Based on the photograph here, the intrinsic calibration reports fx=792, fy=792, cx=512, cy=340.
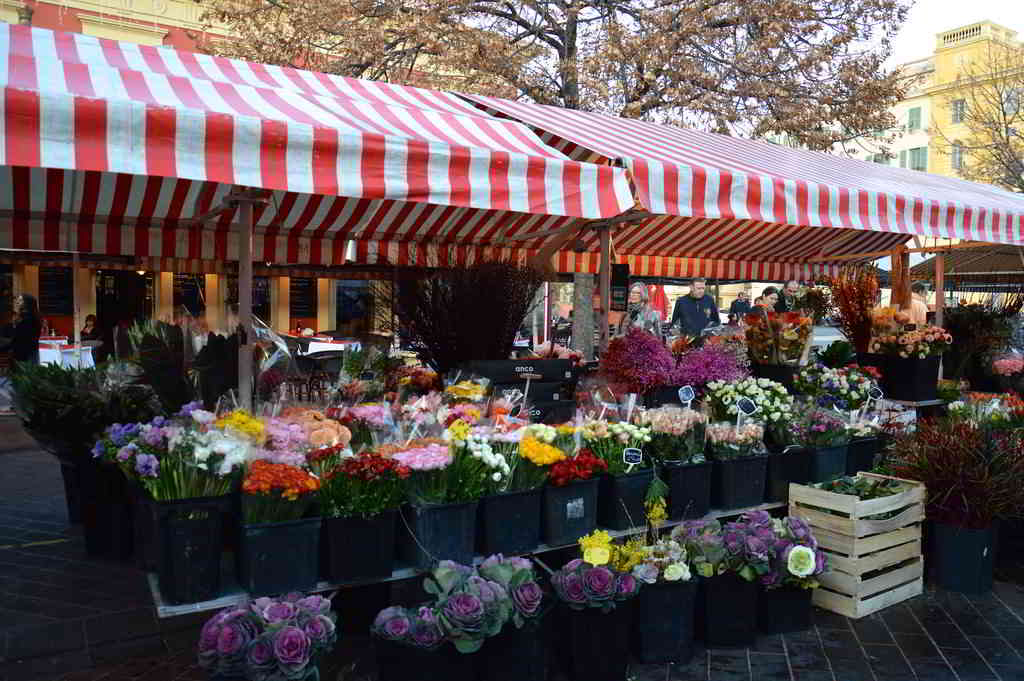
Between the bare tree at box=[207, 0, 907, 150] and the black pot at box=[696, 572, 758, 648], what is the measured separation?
9.38 meters

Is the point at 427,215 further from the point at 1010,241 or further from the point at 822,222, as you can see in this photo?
the point at 1010,241

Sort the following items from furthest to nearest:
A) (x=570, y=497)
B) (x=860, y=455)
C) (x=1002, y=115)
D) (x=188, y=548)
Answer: (x=1002, y=115) → (x=860, y=455) → (x=570, y=497) → (x=188, y=548)

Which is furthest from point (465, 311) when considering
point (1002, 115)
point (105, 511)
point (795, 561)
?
point (1002, 115)

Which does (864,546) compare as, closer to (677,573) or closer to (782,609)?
(782,609)

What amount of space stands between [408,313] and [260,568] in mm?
2123

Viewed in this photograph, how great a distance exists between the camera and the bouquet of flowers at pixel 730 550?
3346 millimetres

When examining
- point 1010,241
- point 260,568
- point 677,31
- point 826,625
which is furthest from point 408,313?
point 677,31

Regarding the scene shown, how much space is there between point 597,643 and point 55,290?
16150 mm

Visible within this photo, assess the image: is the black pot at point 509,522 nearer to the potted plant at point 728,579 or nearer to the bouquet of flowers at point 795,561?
the potted plant at point 728,579

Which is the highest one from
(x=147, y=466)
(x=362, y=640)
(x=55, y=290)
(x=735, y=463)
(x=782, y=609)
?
(x=55, y=290)

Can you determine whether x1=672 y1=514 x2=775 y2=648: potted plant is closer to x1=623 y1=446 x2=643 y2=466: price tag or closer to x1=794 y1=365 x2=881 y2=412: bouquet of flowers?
x1=623 y1=446 x2=643 y2=466: price tag

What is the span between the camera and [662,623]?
127 inches

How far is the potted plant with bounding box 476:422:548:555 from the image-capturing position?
318cm

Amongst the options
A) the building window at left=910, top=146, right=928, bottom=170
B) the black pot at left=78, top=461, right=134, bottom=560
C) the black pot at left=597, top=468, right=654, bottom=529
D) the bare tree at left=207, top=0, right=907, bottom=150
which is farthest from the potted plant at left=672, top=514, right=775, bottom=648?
the building window at left=910, top=146, right=928, bottom=170
